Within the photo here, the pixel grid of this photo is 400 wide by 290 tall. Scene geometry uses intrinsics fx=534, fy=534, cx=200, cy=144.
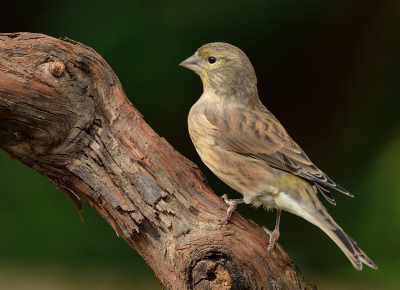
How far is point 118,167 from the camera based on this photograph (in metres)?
Answer: 3.50

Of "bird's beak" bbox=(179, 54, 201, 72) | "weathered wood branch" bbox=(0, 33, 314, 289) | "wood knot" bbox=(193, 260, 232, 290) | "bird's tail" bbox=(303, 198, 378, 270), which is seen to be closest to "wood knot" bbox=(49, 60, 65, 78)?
"weathered wood branch" bbox=(0, 33, 314, 289)

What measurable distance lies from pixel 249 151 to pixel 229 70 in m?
0.77

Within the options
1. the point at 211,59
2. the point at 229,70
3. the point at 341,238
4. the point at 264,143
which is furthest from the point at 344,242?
the point at 211,59

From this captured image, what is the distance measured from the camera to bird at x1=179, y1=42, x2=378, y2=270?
3.61 metres

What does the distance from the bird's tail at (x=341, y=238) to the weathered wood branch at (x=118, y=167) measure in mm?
345

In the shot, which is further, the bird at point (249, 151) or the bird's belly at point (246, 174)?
the bird's belly at point (246, 174)

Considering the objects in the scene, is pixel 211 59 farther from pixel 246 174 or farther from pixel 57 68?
pixel 57 68

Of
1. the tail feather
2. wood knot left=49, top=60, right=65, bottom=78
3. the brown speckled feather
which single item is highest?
wood knot left=49, top=60, right=65, bottom=78

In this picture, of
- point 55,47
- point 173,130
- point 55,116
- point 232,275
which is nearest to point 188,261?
point 232,275

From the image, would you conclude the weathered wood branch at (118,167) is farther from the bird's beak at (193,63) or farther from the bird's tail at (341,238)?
the bird's beak at (193,63)

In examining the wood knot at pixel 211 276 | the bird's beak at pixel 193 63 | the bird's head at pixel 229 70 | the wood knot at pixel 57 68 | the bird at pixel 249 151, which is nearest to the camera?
the wood knot at pixel 211 276

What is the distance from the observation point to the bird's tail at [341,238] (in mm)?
3262

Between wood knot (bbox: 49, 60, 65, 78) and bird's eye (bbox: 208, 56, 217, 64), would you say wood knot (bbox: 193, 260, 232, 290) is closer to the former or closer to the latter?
wood knot (bbox: 49, 60, 65, 78)

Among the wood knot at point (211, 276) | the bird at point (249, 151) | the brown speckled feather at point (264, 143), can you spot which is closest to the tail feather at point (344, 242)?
the bird at point (249, 151)
